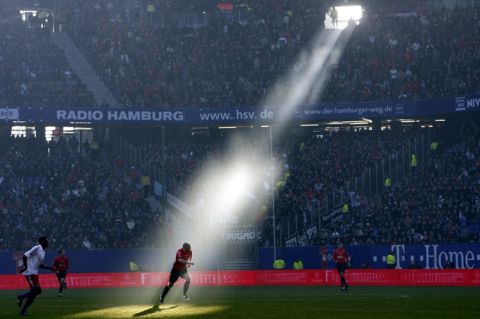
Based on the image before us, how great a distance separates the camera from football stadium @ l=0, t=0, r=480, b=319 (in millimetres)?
53094

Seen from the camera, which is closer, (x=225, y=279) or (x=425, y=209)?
(x=225, y=279)

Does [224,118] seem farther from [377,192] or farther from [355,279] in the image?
[355,279]

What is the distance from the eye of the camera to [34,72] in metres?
64.9

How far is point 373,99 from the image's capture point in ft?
201

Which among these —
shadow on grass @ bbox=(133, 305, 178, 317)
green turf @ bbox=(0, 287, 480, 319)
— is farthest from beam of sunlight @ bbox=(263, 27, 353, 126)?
shadow on grass @ bbox=(133, 305, 178, 317)

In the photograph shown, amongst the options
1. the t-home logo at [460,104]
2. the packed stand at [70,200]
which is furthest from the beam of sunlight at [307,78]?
the packed stand at [70,200]

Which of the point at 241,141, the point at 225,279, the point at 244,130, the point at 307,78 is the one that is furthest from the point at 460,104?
the point at 225,279

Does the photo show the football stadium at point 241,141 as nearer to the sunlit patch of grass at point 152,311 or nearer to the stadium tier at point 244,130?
the stadium tier at point 244,130

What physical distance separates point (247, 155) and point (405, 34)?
13.2 meters

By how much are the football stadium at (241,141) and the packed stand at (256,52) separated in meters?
0.12

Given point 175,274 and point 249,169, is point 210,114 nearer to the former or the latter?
point 249,169

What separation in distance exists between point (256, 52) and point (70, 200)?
636 inches

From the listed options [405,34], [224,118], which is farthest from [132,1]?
[405,34]

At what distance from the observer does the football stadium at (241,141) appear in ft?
174
